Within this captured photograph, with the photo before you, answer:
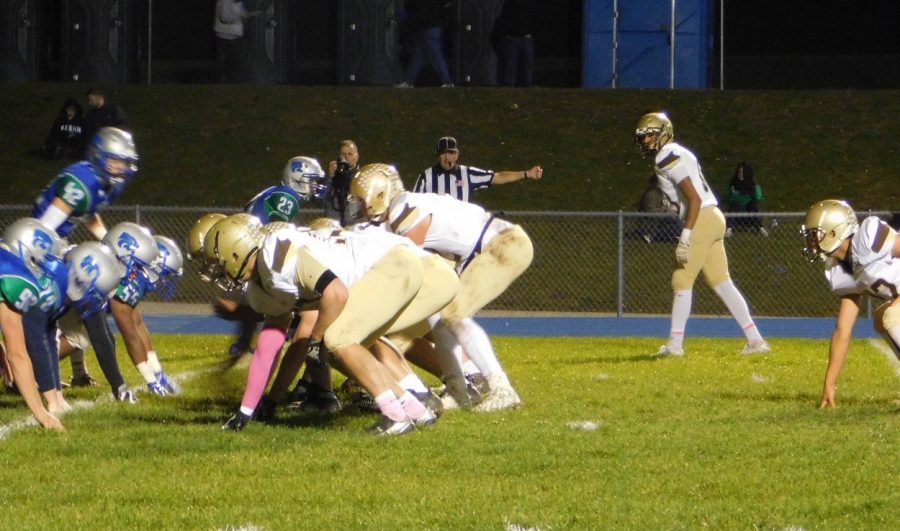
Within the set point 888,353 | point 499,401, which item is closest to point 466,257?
point 499,401

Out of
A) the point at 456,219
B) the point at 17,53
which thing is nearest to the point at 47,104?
the point at 17,53

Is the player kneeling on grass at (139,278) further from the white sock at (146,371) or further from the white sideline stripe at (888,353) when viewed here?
the white sideline stripe at (888,353)

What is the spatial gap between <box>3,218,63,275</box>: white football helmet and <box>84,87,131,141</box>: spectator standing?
12.0 m

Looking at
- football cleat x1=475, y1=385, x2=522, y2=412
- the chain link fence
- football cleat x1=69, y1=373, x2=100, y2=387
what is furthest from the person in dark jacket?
football cleat x1=475, y1=385, x2=522, y2=412

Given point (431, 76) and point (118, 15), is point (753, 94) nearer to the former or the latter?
point (431, 76)

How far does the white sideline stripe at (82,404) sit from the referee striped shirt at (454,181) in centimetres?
222

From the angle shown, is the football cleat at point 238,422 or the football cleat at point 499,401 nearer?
the football cleat at point 238,422

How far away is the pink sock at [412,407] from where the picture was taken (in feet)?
25.5

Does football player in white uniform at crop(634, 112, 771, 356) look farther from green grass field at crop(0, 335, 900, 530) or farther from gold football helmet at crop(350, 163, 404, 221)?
gold football helmet at crop(350, 163, 404, 221)

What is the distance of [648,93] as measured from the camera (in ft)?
74.6

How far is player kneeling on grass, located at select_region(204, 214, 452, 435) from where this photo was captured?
24.1 feet

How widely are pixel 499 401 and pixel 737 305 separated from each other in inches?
138

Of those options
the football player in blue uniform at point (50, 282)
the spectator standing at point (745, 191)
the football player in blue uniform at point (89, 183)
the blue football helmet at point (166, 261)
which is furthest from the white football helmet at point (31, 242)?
the spectator standing at point (745, 191)

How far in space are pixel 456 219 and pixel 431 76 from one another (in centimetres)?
1655
